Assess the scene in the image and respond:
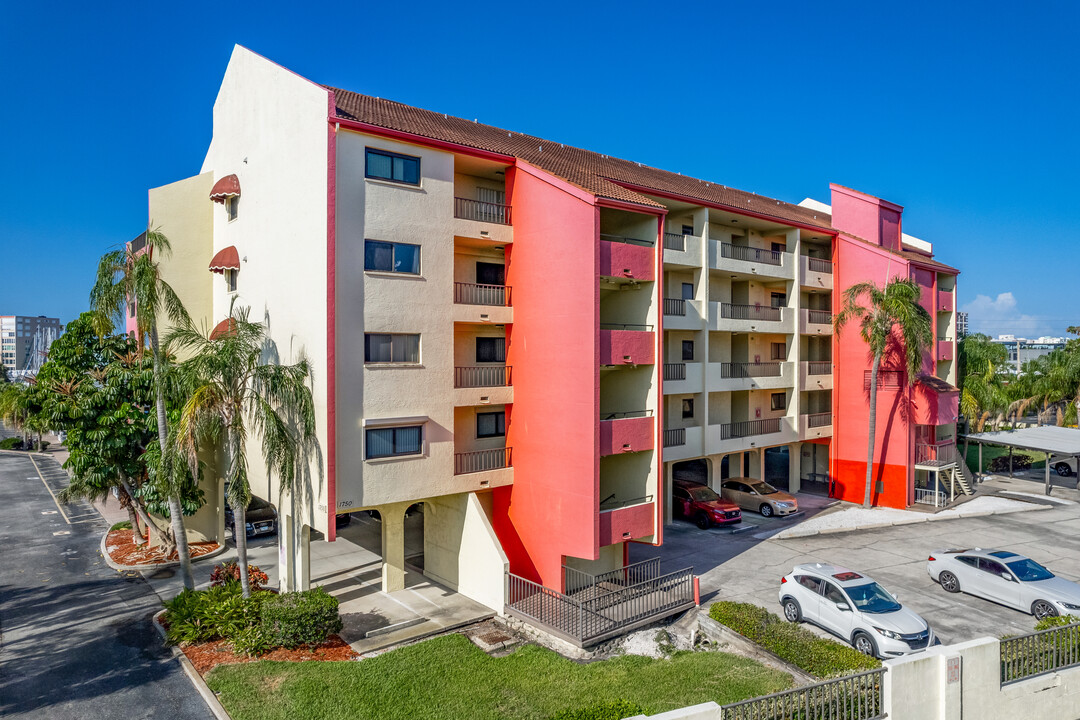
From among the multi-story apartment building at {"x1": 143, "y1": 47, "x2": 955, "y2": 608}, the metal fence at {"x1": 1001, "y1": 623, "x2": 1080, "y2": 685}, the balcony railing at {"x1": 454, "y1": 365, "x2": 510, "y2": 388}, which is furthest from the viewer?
the balcony railing at {"x1": 454, "y1": 365, "x2": 510, "y2": 388}

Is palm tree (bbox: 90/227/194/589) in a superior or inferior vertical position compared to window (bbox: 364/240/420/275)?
inferior

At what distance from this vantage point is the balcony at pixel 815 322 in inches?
1348

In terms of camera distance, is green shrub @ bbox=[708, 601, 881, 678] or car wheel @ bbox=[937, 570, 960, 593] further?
car wheel @ bbox=[937, 570, 960, 593]

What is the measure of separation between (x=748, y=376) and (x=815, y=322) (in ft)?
20.8

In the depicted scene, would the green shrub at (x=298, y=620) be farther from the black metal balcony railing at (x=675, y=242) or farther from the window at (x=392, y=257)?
the black metal balcony railing at (x=675, y=242)

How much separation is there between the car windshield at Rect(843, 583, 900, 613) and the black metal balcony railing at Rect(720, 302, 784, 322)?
16062 millimetres

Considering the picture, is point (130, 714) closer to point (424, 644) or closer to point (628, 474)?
point (424, 644)

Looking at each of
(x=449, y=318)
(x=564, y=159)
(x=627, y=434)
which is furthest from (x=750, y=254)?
(x=449, y=318)

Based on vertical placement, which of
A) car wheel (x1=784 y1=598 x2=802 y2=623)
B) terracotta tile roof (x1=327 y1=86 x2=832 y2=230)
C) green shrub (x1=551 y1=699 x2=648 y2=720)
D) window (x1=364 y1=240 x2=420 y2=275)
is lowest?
car wheel (x1=784 y1=598 x2=802 y2=623)

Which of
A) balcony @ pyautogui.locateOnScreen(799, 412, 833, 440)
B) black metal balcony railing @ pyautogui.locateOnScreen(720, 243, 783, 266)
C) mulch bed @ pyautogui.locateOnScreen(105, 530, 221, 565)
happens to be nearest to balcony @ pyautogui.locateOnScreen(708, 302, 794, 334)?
black metal balcony railing @ pyautogui.locateOnScreen(720, 243, 783, 266)

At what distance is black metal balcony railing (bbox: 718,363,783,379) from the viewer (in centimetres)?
3119

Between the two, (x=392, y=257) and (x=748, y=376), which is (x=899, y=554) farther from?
(x=392, y=257)

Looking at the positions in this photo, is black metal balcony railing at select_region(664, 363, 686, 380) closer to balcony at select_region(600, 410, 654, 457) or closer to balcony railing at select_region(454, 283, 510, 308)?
balcony at select_region(600, 410, 654, 457)

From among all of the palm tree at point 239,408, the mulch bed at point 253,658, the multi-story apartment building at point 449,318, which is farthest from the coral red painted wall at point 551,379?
the palm tree at point 239,408
